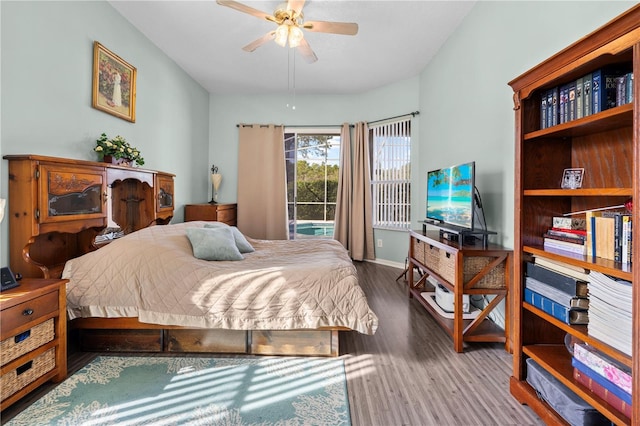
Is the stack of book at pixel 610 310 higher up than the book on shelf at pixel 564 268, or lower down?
lower down

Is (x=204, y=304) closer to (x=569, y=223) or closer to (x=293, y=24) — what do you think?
(x=569, y=223)

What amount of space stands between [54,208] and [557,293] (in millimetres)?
2883

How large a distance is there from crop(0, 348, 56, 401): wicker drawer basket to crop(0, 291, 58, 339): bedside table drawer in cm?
23

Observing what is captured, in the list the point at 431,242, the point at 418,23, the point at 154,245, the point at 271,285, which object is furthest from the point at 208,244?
the point at 418,23

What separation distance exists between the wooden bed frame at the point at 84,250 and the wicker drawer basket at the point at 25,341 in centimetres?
40

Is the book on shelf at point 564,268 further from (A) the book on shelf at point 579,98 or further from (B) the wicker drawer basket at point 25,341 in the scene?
(B) the wicker drawer basket at point 25,341

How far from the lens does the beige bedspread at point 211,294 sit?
2.06 metres

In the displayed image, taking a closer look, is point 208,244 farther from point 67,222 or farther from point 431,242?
point 431,242

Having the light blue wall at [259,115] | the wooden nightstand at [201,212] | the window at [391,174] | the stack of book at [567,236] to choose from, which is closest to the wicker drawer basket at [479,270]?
the stack of book at [567,236]

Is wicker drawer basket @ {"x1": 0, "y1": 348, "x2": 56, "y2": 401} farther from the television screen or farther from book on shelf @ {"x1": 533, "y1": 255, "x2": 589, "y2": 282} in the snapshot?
the television screen

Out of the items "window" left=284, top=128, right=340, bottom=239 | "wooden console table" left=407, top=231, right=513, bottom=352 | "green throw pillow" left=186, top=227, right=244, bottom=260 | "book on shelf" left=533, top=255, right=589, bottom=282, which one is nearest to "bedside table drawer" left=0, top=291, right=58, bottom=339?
"green throw pillow" left=186, top=227, right=244, bottom=260

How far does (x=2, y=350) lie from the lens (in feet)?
4.87

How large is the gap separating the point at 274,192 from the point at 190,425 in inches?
157

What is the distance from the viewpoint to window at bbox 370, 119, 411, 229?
15.8 feet
